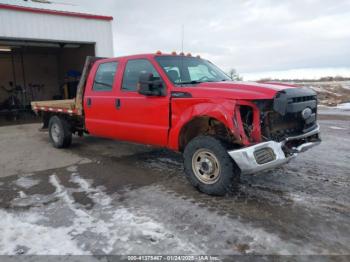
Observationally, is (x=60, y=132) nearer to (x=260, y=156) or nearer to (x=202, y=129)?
(x=202, y=129)

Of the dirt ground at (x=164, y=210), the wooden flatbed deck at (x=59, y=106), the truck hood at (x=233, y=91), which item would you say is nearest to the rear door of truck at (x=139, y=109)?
the truck hood at (x=233, y=91)

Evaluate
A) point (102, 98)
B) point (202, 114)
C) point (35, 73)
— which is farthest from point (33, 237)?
point (35, 73)

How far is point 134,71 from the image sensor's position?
5570 mm

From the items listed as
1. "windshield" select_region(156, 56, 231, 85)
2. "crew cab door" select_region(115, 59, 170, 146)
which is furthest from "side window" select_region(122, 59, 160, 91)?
"windshield" select_region(156, 56, 231, 85)

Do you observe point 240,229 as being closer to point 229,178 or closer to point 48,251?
point 229,178

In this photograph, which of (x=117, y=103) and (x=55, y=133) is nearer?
(x=117, y=103)

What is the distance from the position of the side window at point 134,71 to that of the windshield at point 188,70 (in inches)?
8.3

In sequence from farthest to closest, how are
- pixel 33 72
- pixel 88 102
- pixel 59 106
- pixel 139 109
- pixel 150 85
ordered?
pixel 33 72 → pixel 59 106 → pixel 88 102 → pixel 139 109 → pixel 150 85

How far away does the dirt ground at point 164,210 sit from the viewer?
3105 mm

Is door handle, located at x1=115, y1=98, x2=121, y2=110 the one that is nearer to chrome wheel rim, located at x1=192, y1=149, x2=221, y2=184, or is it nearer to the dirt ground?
the dirt ground

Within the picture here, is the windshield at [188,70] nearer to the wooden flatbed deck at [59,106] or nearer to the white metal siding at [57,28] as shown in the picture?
the wooden flatbed deck at [59,106]

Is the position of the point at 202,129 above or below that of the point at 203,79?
below

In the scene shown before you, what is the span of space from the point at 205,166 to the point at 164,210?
2.75 ft

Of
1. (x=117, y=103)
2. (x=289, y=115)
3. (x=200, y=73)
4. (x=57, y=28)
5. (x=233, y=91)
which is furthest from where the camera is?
(x=57, y=28)
